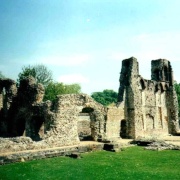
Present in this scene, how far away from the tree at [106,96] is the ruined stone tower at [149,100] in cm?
5547

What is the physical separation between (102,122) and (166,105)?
13.2m

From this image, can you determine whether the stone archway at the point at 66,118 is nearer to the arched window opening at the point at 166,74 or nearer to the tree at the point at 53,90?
the arched window opening at the point at 166,74

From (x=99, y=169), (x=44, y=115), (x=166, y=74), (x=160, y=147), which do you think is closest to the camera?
(x=99, y=169)

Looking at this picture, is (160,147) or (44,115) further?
(44,115)

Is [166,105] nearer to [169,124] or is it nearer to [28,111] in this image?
[169,124]

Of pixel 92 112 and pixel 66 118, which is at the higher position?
pixel 92 112

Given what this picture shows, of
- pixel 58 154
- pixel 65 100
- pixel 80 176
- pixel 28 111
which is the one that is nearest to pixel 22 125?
pixel 28 111

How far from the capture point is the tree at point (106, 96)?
87312 millimetres

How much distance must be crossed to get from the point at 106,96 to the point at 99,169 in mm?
81145

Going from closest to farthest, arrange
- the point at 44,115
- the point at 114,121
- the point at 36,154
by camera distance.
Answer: the point at 36,154 < the point at 44,115 < the point at 114,121

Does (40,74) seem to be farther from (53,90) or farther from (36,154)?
(36,154)

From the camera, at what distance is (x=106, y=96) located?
9138cm

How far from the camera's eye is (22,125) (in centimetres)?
2316

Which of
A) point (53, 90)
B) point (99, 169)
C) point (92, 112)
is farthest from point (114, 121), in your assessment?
point (53, 90)
